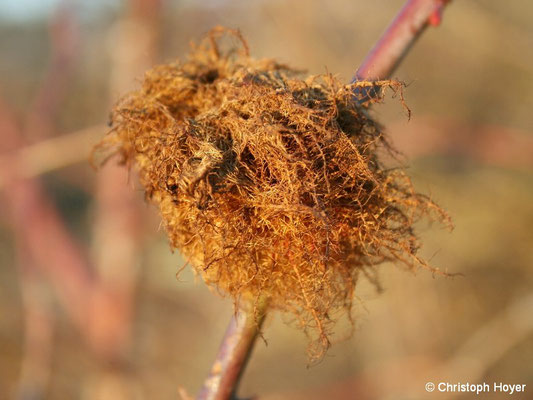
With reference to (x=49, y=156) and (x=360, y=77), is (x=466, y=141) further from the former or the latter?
(x=360, y=77)

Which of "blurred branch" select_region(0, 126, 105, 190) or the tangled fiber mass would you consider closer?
the tangled fiber mass

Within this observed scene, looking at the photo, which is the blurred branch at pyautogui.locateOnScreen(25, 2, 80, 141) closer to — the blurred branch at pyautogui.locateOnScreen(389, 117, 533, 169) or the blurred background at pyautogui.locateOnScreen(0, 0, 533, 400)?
the blurred background at pyautogui.locateOnScreen(0, 0, 533, 400)


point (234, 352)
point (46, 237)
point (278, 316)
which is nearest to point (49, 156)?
point (46, 237)

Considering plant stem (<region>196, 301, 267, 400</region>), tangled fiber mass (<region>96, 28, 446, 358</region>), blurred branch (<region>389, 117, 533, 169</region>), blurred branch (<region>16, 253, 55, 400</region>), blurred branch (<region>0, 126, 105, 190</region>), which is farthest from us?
blurred branch (<region>389, 117, 533, 169</region>)

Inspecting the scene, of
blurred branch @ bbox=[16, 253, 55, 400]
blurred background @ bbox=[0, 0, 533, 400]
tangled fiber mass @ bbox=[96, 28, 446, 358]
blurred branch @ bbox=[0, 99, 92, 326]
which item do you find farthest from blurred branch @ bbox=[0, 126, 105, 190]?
tangled fiber mass @ bbox=[96, 28, 446, 358]

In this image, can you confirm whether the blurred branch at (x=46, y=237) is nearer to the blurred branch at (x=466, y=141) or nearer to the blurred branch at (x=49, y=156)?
the blurred branch at (x=49, y=156)

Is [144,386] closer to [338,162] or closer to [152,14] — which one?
[152,14]

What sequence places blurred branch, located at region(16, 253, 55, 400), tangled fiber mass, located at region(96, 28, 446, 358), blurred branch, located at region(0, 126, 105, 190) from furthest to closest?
blurred branch, located at region(16, 253, 55, 400) < blurred branch, located at region(0, 126, 105, 190) < tangled fiber mass, located at region(96, 28, 446, 358)
